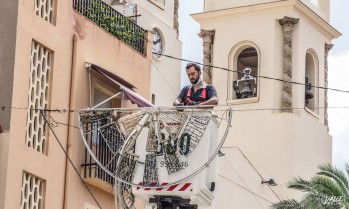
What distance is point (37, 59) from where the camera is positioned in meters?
27.2

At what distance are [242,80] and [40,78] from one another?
2575 centimetres

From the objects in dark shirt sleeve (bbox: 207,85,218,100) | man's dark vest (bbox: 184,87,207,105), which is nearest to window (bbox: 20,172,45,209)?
man's dark vest (bbox: 184,87,207,105)

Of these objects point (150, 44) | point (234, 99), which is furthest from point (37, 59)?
point (234, 99)

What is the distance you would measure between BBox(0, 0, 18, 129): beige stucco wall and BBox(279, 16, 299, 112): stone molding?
26.2m

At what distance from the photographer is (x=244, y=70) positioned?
5262 centimetres

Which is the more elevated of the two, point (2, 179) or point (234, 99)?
point (234, 99)

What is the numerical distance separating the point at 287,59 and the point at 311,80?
229 centimetres

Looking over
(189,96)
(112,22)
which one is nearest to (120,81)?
(112,22)

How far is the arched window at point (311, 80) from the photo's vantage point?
5322cm

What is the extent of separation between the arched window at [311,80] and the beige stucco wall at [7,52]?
27.4 meters

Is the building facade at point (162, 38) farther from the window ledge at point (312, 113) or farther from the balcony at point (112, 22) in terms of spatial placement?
the window ledge at point (312, 113)

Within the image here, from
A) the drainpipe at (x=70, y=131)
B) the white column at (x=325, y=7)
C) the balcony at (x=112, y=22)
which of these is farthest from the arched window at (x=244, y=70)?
the drainpipe at (x=70, y=131)

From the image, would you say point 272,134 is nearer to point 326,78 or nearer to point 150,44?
point 326,78

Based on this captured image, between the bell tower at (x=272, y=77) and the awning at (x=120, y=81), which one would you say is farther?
the bell tower at (x=272, y=77)
